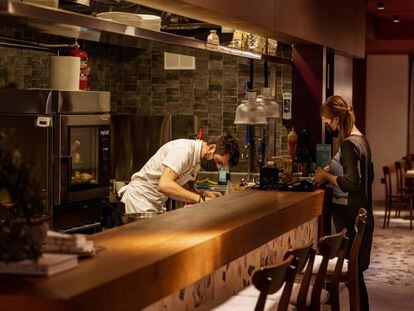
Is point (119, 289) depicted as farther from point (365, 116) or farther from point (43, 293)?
point (365, 116)

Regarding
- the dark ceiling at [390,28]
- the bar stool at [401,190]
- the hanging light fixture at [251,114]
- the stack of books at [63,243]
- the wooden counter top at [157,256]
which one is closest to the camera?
the wooden counter top at [157,256]

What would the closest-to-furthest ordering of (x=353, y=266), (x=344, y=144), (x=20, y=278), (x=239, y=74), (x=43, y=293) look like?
(x=43, y=293), (x=20, y=278), (x=353, y=266), (x=344, y=144), (x=239, y=74)

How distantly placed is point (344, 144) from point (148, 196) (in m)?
1.68

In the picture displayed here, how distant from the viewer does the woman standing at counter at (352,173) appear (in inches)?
249

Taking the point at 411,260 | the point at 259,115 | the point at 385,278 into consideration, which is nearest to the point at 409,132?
the point at 411,260

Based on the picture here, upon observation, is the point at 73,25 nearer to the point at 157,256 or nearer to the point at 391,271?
the point at 157,256

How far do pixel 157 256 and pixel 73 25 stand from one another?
1395 millimetres

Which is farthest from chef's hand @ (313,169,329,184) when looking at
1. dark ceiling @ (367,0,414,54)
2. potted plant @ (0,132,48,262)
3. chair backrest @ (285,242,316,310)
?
dark ceiling @ (367,0,414,54)

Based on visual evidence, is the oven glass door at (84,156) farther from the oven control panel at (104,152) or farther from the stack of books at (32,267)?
the stack of books at (32,267)

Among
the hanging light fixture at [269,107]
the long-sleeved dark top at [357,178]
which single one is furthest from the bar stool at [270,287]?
the hanging light fixture at [269,107]

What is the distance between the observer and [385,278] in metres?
8.98

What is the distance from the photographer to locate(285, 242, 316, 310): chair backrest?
3936 millimetres

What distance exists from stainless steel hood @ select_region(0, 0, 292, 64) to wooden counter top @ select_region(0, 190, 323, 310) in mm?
1037

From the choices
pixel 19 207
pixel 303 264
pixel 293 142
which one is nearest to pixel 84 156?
pixel 293 142
